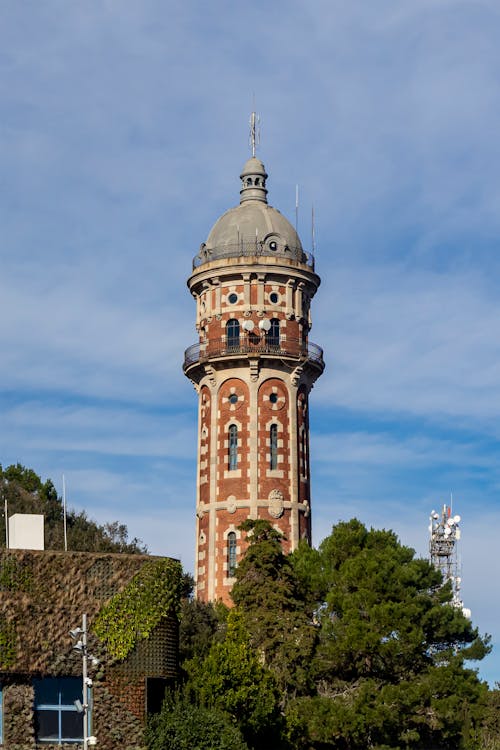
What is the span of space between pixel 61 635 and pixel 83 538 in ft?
99.5

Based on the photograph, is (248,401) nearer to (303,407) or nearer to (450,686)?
(303,407)

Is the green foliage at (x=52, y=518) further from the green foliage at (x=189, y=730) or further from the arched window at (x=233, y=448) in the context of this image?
the green foliage at (x=189, y=730)

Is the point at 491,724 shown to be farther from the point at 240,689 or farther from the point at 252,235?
the point at 252,235

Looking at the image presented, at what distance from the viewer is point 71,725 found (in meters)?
49.2

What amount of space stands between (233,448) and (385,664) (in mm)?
22052

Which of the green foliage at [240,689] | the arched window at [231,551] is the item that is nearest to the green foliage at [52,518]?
the arched window at [231,551]

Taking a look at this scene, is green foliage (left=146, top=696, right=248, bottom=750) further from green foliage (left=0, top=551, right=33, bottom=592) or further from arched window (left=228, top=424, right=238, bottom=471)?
arched window (left=228, top=424, right=238, bottom=471)

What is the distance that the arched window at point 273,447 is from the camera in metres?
83.3

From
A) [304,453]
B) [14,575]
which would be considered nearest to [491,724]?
[304,453]

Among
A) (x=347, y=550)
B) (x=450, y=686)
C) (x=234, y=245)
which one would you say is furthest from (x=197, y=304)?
(x=450, y=686)

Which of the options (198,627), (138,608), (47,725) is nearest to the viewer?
(47,725)

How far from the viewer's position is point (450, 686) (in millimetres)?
64250

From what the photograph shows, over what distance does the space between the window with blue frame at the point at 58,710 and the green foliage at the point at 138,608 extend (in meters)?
1.78

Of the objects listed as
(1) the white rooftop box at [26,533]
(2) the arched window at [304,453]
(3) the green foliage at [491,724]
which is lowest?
(3) the green foliage at [491,724]
